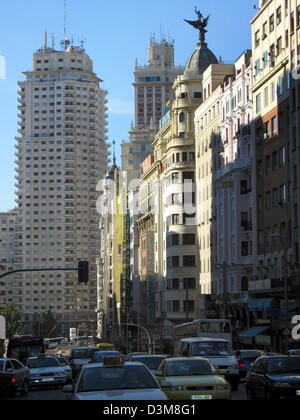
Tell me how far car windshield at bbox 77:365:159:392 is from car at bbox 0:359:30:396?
1379 cm

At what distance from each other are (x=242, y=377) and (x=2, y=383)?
45.1 ft

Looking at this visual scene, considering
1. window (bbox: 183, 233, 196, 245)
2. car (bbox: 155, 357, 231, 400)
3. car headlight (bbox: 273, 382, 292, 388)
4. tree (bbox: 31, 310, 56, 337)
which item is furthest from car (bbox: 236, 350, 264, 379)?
tree (bbox: 31, 310, 56, 337)

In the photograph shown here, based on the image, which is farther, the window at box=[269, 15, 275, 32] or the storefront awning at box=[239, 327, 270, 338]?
the window at box=[269, 15, 275, 32]

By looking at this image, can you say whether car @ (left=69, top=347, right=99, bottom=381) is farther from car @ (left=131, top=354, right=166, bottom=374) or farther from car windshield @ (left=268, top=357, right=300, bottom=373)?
car windshield @ (left=268, top=357, right=300, bottom=373)

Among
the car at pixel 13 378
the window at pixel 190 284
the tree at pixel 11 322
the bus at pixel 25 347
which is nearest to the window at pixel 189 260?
the window at pixel 190 284

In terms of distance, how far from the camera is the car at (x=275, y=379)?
21844mm

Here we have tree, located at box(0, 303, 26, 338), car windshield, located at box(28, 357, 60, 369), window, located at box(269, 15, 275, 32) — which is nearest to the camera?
car windshield, located at box(28, 357, 60, 369)

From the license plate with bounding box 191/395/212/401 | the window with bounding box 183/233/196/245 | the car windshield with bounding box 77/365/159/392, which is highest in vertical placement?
the window with bounding box 183/233/196/245

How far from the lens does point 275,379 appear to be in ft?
73.0

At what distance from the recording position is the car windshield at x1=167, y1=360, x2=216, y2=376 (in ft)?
74.6

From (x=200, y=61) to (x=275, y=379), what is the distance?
83.4 meters

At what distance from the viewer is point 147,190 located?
128 m
